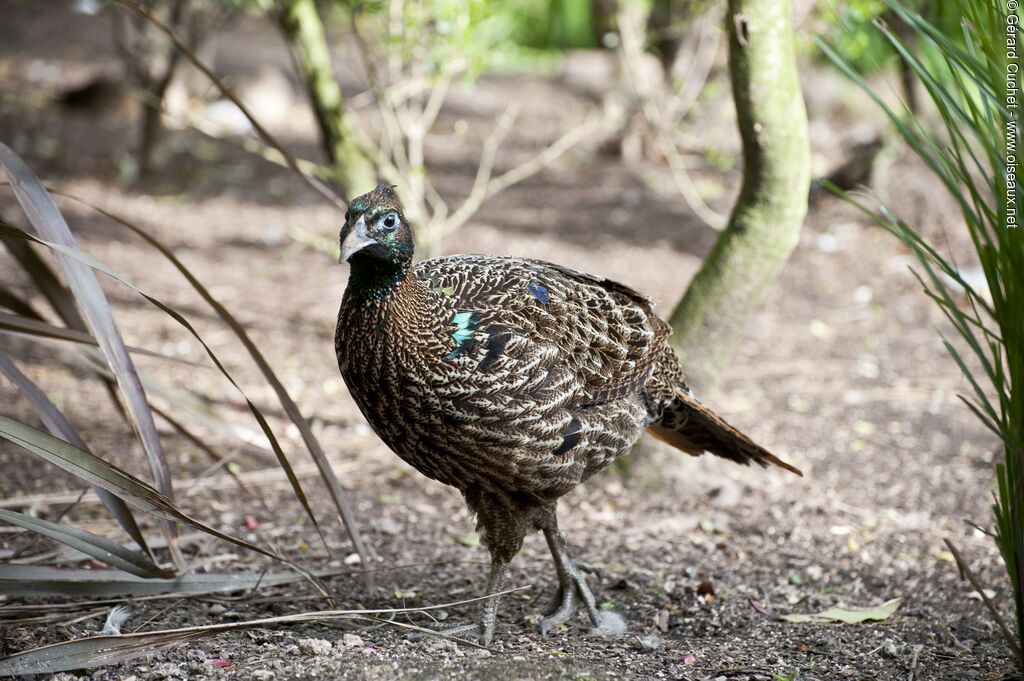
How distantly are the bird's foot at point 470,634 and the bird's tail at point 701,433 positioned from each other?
3.31ft

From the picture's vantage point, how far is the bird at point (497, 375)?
2.92 metres

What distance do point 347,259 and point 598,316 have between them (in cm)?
102

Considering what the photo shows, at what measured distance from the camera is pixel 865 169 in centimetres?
804

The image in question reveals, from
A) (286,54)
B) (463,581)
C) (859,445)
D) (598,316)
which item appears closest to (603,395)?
(598,316)

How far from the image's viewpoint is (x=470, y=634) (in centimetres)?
331

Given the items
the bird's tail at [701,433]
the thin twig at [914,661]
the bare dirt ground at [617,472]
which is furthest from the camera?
the bird's tail at [701,433]

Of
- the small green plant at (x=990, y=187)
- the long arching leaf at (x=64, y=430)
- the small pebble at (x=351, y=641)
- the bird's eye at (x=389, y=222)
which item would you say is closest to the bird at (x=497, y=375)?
the bird's eye at (x=389, y=222)

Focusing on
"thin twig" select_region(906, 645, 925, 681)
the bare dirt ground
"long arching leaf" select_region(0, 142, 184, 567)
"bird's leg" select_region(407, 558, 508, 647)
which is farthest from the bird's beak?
"thin twig" select_region(906, 645, 925, 681)

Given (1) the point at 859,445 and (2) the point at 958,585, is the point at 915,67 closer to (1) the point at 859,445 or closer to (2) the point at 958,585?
(2) the point at 958,585

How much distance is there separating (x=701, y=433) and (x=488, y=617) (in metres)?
1.12

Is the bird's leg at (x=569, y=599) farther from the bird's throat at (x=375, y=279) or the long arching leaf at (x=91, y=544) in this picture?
the long arching leaf at (x=91, y=544)

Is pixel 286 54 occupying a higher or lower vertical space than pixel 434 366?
higher

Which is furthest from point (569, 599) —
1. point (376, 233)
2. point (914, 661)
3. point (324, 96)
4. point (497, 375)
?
point (324, 96)

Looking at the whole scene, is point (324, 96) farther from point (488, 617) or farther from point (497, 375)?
point (488, 617)
